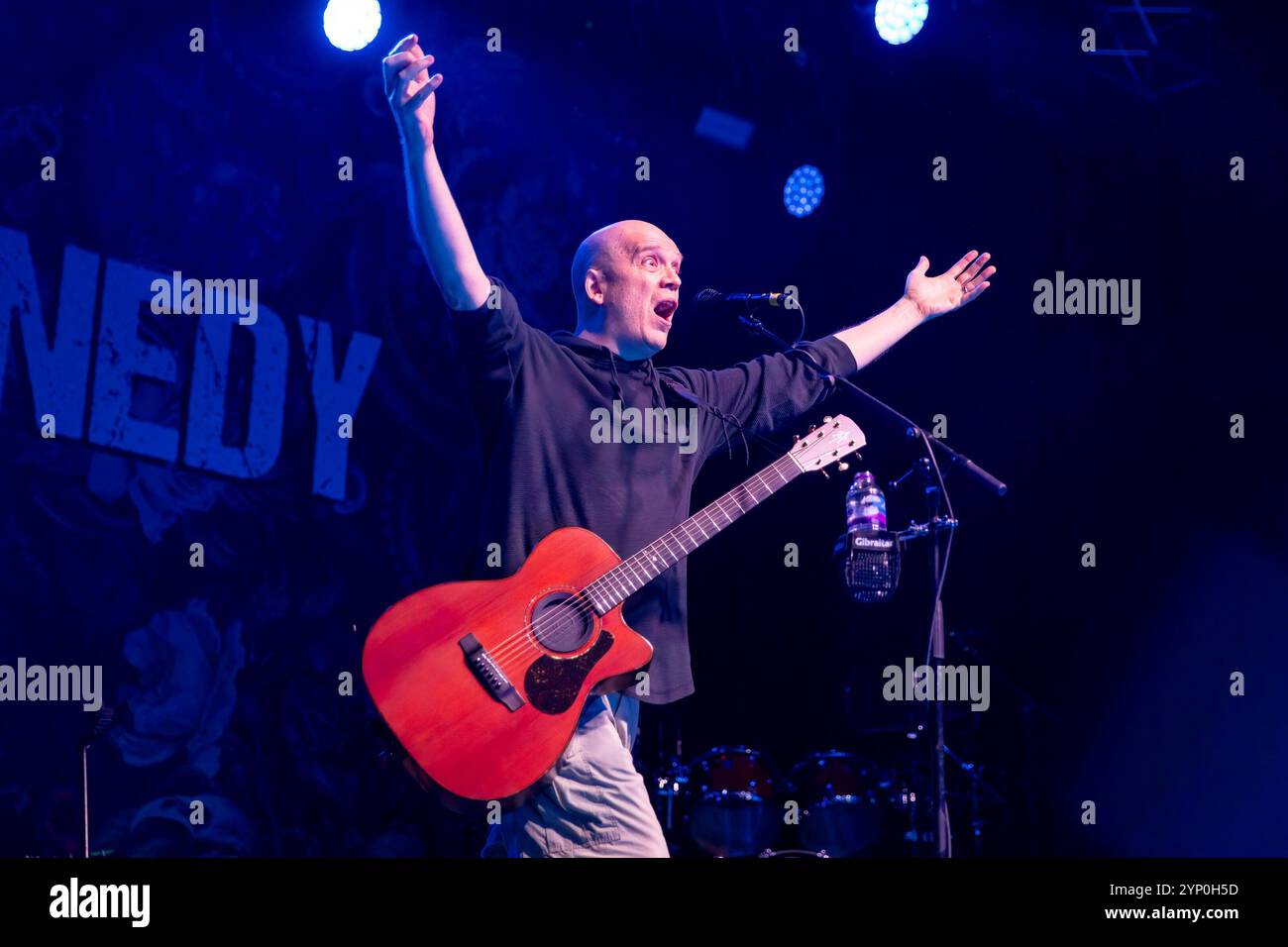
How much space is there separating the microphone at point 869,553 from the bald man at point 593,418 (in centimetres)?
118

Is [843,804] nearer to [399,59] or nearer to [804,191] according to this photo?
[804,191]

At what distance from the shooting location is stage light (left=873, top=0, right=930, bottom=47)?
6383mm

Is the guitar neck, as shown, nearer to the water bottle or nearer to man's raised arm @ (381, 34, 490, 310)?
man's raised arm @ (381, 34, 490, 310)

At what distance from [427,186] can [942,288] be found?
2.13 meters

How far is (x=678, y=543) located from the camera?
410 centimetres

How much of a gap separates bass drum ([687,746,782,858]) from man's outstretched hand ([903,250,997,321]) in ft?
8.55

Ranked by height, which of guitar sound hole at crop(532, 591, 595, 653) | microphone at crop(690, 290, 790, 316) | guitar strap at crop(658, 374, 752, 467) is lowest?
guitar sound hole at crop(532, 591, 595, 653)

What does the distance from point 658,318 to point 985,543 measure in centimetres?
310

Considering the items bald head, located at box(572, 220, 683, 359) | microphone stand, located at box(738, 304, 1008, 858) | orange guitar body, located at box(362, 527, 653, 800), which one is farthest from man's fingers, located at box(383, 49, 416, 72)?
microphone stand, located at box(738, 304, 1008, 858)

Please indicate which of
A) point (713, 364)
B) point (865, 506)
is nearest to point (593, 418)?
point (865, 506)

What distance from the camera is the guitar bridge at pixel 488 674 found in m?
3.74

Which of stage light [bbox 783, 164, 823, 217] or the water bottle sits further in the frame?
stage light [bbox 783, 164, 823, 217]

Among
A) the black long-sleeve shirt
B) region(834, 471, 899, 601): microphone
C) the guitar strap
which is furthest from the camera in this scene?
region(834, 471, 899, 601): microphone
